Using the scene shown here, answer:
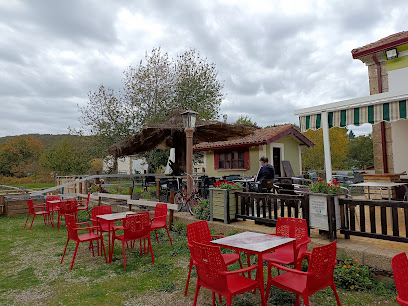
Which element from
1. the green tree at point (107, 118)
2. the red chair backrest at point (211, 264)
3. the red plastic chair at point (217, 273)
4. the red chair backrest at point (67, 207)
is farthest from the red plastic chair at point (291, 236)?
the green tree at point (107, 118)

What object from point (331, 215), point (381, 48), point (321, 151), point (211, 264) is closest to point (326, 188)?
point (331, 215)

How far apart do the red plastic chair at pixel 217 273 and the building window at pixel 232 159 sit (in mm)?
11733

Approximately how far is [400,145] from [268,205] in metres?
4.95

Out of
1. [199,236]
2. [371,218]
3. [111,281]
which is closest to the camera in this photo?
[199,236]

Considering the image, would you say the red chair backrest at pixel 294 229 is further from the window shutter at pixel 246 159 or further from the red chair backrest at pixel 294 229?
the window shutter at pixel 246 159

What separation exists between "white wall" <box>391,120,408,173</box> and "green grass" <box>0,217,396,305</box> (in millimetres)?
5258

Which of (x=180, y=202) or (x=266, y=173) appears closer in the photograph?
(x=266, y=173)

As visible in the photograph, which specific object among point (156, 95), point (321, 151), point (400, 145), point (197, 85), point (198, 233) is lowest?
point (198, 233)

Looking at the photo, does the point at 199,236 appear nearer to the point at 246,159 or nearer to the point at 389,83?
the point at 389,83

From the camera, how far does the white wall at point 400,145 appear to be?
7218 millimetres

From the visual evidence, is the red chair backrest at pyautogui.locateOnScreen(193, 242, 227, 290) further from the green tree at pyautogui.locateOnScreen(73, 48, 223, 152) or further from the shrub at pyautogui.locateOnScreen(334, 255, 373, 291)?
the green tree at pyautogui.locateOnScreen(73, 48, 223, 152)

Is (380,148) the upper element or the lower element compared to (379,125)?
lower

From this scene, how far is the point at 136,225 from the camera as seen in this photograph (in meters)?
4.68

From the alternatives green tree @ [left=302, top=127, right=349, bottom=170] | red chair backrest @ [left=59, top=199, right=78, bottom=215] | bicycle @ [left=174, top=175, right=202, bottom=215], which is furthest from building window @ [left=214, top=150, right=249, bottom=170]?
green tree @ [left=302, top=127, right=349, bottom=170]
